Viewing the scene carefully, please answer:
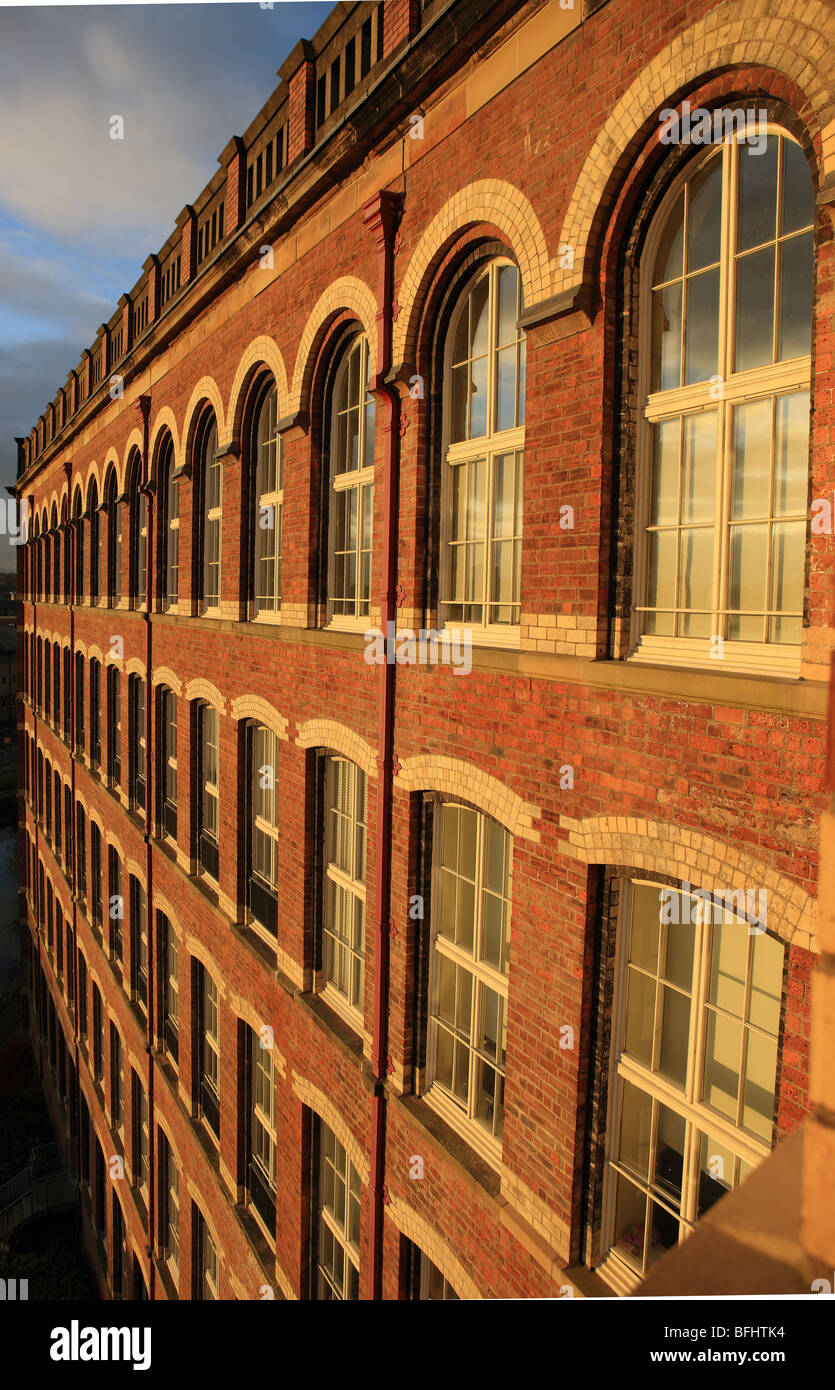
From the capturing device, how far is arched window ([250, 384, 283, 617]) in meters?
9.37

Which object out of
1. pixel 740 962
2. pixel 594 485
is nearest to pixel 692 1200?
pixel 740 962

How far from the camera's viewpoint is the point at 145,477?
1392 cm

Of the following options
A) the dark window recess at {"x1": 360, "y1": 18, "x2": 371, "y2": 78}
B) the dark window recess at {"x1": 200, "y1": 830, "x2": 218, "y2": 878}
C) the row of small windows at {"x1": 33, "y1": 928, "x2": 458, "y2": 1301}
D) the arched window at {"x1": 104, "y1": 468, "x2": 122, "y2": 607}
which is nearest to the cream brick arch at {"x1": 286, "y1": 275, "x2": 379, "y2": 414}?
the dark window recess at {"x1": 360, "y1": 18, "x2": 371, "y2": 78}

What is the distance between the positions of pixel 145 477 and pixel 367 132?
8503 mm

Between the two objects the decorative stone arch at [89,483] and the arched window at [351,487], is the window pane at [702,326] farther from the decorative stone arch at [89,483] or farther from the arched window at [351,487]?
the decorative stone arch at [89,483]

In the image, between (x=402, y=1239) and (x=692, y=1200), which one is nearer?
(x=692, y=1200)

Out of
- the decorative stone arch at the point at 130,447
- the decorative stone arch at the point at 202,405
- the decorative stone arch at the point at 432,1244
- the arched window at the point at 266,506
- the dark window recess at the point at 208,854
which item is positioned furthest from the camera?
the decorative stone arch at the point at 130,447

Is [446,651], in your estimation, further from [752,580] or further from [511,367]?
[752,580]

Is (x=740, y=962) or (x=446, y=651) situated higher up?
(x=446, y=651)

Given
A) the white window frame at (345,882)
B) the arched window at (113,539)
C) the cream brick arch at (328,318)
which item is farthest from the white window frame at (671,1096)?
the arched window at (113,539)

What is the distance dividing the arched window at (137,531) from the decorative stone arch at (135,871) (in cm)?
469

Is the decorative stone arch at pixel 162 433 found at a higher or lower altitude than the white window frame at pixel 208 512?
higher

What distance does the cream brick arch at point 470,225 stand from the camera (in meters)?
4.89
